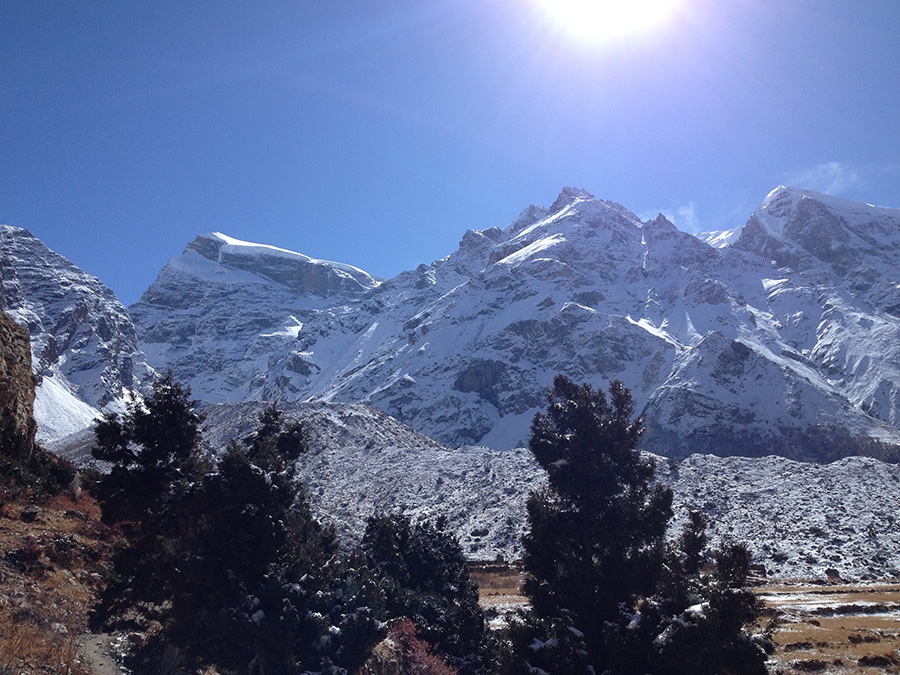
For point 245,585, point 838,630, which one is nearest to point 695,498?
point 838,630

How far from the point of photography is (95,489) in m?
18.9

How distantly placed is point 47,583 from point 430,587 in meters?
16.3

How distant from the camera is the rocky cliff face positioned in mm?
24781

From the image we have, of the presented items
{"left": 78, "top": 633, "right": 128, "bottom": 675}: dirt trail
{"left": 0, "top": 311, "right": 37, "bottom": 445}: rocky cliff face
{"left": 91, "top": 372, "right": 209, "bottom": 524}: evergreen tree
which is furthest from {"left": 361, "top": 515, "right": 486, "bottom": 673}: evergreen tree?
{"left": 0, "top": 311, "right": 37, "bottom": 445}: rocky cliff face

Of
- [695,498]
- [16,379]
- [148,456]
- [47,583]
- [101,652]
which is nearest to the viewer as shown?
[101,652]

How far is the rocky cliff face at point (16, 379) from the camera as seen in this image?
2478 centimetres

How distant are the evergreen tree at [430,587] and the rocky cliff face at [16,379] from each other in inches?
640

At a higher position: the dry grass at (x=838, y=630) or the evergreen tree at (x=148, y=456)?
the evergreen tree at (x=148, y=456)

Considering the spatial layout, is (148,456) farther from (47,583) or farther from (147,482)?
(47,583)

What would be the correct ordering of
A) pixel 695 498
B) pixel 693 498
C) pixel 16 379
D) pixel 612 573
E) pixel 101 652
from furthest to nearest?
pixel 695 498 → pixel 693 498 → pixel 16 379 → pixel 612 573 → pixel 101 652

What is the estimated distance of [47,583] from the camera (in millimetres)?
16688

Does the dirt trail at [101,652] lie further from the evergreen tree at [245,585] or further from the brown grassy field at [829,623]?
the brown grassy field at [829,623]

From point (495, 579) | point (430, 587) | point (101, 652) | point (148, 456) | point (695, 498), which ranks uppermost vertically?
point (148, 456)

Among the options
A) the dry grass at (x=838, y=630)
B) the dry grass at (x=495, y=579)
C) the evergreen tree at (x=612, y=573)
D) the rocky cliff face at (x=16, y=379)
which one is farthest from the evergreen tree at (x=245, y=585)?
the dry grass at (x=495, y=579)
